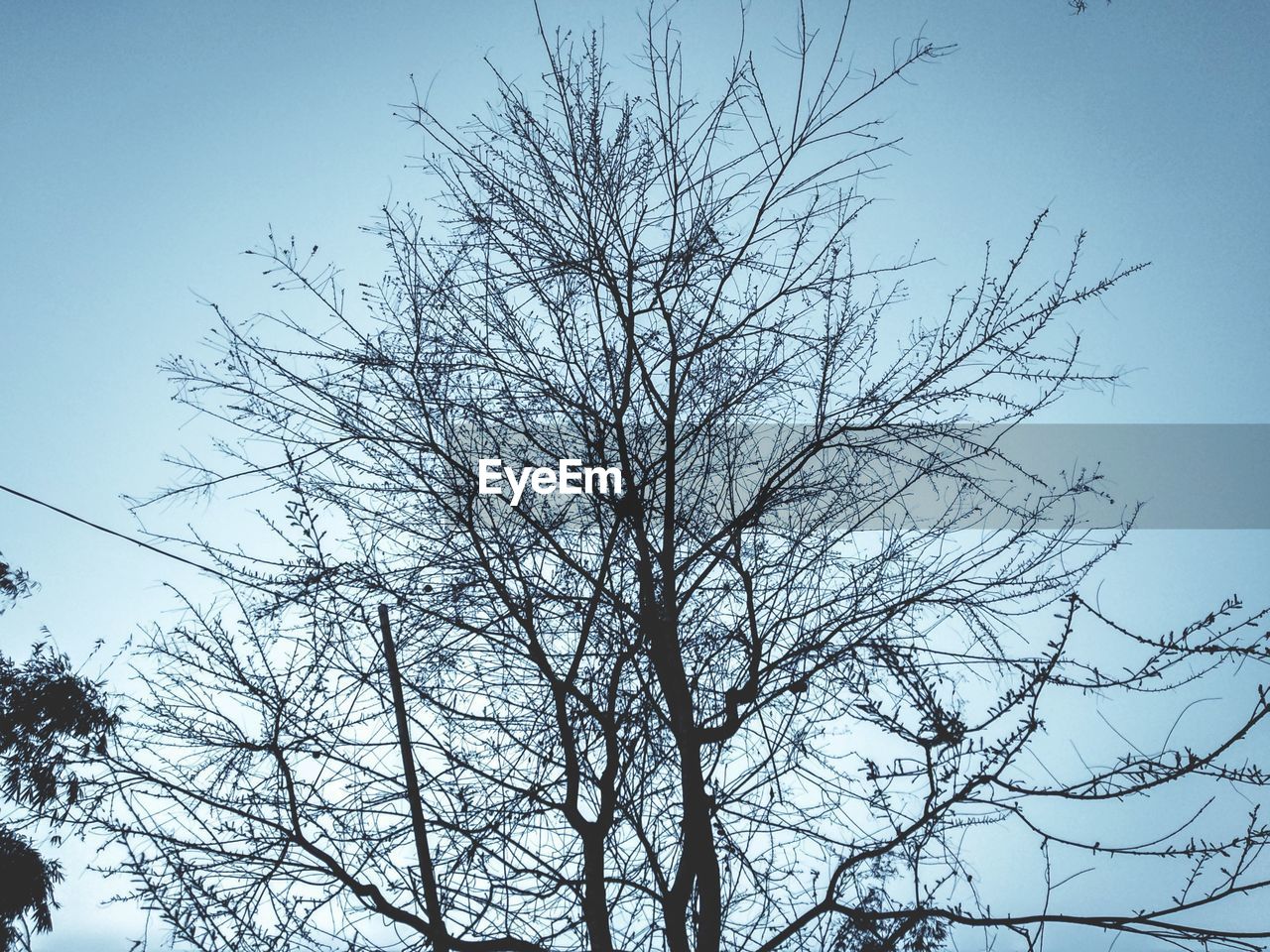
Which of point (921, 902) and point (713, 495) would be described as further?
point (713, 495)

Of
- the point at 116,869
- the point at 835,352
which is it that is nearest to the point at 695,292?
the point at 835,352

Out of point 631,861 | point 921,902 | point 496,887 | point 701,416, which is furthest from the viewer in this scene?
point 701,416

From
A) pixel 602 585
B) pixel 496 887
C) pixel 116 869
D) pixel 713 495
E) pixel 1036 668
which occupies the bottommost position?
pixel 116 869

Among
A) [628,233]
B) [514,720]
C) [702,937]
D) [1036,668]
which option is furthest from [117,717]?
[1036,668]

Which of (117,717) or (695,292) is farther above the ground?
(695,292)

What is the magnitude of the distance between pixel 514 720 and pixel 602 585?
696mm

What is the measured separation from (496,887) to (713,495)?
1.98 meters

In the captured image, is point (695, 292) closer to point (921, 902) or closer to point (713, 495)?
point (713, 495)

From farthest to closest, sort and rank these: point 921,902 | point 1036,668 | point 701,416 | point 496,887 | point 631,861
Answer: point 701,416
point 631,861
point 496,887
point 921,902
point 1036,668

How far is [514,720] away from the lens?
160 inches

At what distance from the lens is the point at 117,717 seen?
4531mm

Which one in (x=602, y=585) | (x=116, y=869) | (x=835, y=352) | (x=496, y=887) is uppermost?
(x=835, y=352)

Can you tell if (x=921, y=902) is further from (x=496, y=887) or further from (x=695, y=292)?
(x=695, y=292)

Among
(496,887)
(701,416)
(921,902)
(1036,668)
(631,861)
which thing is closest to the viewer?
(1036,668)
